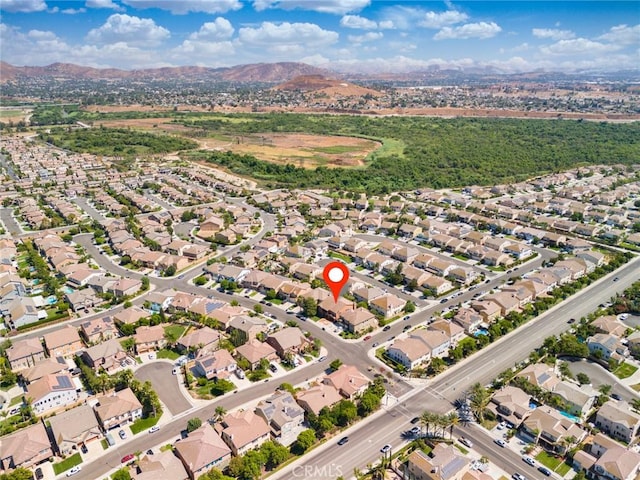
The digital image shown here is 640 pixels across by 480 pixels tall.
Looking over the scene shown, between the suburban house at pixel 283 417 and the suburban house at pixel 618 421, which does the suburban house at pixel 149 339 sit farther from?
the suburban house at pixel 618 421

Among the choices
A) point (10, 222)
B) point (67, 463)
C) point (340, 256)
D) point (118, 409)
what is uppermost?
point (10, 222)

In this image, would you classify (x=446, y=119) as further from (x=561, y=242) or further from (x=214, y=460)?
(x=214, y=460)

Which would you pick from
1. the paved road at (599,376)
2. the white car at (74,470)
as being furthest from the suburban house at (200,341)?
the paved road at (599,376)

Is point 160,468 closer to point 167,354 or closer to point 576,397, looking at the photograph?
point 167,354

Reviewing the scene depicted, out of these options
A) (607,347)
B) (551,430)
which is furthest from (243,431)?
(607,347)

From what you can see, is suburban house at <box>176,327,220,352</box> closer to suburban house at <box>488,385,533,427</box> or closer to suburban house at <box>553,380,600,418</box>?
suburban house at <box>488,385,533,427</box>

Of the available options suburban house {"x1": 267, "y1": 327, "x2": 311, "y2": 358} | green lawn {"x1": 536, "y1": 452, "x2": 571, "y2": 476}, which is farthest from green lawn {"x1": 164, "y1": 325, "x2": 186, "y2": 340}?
green lawn {"x1": 536, "y1": 452, "x2": 571, "y2": 476}

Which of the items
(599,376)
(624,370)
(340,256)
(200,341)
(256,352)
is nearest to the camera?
(599,376)
